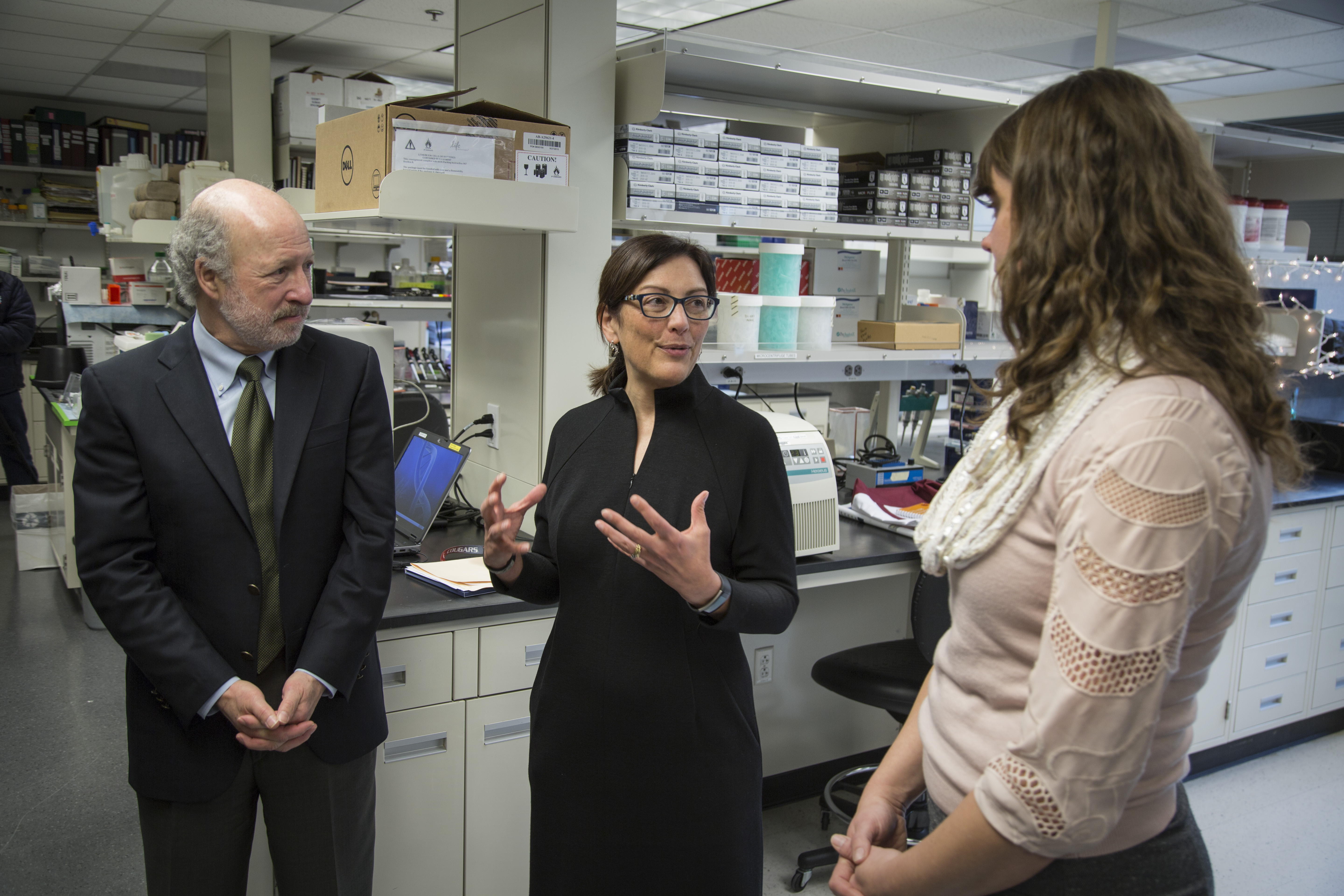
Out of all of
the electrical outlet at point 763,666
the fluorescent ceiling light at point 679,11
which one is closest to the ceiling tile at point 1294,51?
the fluorescent ceiling light at point 679,11

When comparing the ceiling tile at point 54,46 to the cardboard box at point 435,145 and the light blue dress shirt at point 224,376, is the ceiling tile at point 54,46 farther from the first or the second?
the light blue dress shirt at point 224,376

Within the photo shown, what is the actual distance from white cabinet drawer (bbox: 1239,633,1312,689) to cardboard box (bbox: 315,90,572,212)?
2870mm

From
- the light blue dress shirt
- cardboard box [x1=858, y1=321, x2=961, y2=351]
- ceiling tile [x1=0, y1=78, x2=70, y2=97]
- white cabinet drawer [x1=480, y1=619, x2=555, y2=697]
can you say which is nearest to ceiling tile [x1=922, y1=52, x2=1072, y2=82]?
cardboard box [x1=858, y1=321, x2=961, y2=351]

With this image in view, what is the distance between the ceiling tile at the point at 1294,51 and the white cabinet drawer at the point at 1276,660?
11.6 feet

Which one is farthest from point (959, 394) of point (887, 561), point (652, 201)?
point (652, 201)

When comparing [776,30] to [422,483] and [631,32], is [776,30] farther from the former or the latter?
[422,483]

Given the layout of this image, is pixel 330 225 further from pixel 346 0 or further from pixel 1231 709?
pixel 1231 709

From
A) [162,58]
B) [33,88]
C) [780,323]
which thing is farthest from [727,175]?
[33,88]

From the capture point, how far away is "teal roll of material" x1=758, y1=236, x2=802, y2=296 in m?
2.80

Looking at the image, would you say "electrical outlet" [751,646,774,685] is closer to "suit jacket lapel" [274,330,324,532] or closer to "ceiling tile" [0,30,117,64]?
"suit jacket lapel" [274,330,324,532]

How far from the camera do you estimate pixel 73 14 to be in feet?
17.2

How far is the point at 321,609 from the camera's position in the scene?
161 centimetres

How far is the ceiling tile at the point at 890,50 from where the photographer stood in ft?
19.1

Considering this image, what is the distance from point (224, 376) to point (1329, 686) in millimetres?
3908
